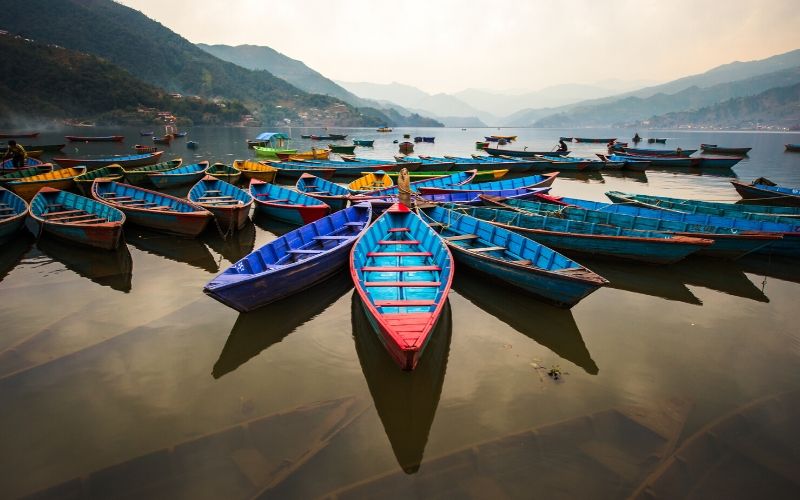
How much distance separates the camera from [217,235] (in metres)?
15.2

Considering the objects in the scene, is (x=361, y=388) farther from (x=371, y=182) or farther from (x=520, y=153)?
(x=520, y=153)

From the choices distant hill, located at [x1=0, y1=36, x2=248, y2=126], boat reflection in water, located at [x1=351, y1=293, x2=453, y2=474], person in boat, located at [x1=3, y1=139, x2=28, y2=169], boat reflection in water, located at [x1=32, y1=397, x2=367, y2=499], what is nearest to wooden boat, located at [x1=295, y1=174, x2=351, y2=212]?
boat reflection in water, located at [x1=351, y1=293, x2=453, y2=474]

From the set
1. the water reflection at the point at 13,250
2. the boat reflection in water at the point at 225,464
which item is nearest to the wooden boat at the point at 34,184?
the water reflection at the point at 13,250

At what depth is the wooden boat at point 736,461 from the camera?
4965mm

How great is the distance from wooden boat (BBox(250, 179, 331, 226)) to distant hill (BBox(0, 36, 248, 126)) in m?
123

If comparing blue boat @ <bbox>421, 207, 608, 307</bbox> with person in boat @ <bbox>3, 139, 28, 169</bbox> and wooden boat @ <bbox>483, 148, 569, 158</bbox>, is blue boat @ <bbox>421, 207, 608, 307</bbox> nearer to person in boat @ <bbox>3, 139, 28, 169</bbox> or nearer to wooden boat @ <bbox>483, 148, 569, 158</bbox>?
person in boat @ <bbox>3, 139, 28, 169</bbox>

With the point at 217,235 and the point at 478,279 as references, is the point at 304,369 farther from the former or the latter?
the point at 217,235

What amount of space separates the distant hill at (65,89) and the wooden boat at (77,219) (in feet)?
389

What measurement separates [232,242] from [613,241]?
48.9ft

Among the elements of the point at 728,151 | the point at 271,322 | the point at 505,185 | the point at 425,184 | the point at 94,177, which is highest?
the point at 728,151

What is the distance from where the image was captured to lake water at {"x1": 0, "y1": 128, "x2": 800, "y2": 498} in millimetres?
5125

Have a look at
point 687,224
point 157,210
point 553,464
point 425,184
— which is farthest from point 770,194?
point 157,210

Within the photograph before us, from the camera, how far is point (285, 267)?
28.4ft

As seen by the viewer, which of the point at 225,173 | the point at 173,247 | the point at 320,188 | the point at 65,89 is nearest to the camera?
the point at 173,247
